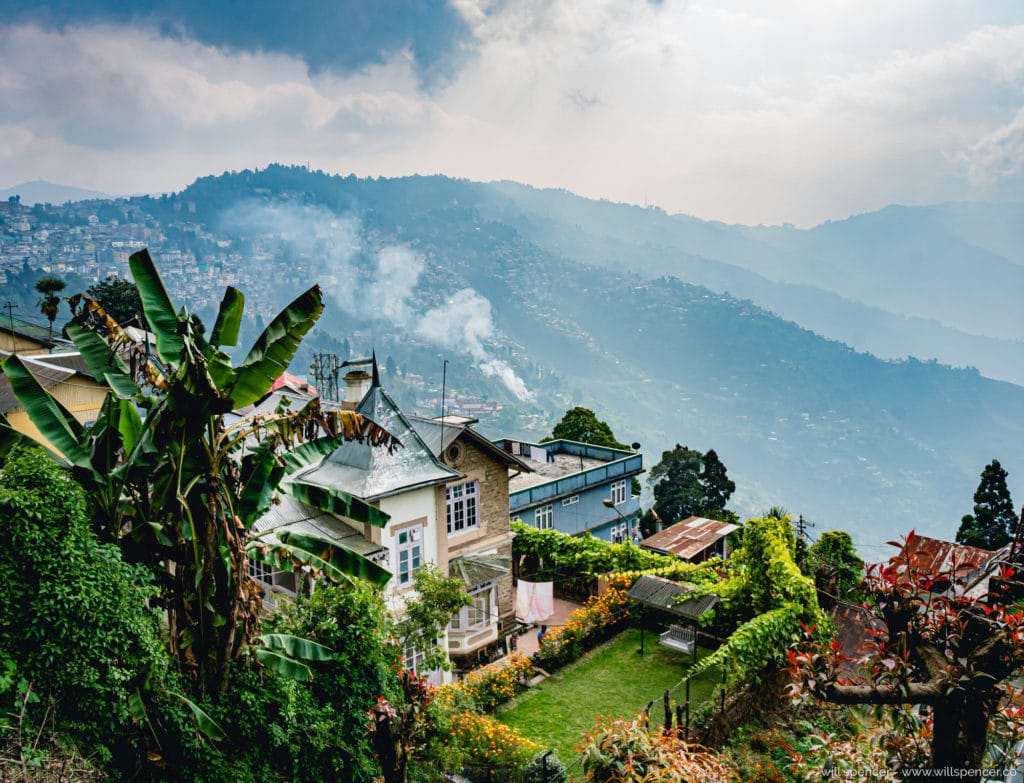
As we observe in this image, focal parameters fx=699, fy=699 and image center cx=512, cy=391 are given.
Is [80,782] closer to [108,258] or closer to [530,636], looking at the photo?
[530,636]

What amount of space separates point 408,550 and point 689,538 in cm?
1753

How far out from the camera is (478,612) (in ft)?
71.9

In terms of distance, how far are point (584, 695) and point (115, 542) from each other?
14271 mm

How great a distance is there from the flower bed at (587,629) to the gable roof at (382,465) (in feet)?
20.3

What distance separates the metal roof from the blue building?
20.5ft

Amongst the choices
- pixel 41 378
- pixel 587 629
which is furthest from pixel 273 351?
pixel 587 629

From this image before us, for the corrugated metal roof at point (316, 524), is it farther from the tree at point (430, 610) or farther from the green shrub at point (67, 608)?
the green shrub at point (67, 608)

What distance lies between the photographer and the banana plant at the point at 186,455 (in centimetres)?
855

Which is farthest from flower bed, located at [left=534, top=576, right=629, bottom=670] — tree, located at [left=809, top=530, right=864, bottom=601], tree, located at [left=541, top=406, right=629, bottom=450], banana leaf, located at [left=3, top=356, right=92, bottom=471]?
tree, located at [left=541, top=406, right=629, bottom=450]

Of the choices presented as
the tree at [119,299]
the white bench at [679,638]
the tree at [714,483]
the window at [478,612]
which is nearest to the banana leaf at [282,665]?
the window at [478,612]

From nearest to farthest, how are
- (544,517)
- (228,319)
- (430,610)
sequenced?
(228,319) → (430,610) → (544,517)

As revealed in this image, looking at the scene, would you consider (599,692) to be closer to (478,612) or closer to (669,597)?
(669,597)

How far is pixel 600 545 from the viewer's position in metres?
26.5

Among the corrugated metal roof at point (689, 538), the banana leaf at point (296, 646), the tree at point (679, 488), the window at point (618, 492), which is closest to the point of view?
the banana leaf at point (296, 646)
